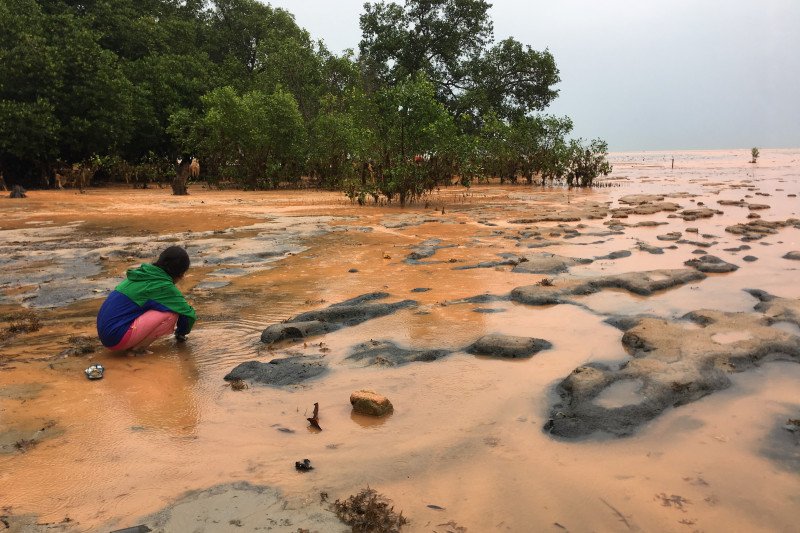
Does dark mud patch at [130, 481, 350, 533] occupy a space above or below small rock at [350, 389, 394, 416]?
below

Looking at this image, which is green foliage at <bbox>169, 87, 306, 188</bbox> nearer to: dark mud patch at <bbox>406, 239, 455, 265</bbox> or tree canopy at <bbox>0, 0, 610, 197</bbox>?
tree canopy at <bbox>0, 0, 610, 197</bbox>

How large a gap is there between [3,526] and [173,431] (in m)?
0.82

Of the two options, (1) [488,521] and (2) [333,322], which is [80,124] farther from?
(1) [488,521]

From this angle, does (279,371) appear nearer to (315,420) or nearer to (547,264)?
(315,420)

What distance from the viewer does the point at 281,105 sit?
19.1 meters

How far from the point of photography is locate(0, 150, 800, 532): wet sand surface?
7.22ft

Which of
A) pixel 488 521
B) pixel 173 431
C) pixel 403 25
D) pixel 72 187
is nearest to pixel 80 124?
pixel 72 187

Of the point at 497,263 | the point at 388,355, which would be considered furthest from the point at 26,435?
the point at 497,263

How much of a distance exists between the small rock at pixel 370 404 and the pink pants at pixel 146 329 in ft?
5.32

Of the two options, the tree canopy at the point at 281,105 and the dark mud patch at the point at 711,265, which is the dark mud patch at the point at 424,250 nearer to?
the dark mud patch at the point at 711,265

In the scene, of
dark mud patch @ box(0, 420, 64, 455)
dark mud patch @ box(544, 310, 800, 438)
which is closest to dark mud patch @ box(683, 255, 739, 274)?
dark mud patch @ box(544, 310, 800, 438)

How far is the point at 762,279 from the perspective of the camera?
5582 mm

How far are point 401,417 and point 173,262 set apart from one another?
207cm

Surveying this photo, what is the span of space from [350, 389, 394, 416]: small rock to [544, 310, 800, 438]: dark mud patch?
79 cm
